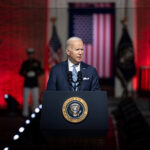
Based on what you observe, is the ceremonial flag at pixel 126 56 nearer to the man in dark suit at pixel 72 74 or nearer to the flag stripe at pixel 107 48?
the flag stripe at pixel 107 48

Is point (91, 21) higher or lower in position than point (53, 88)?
higher

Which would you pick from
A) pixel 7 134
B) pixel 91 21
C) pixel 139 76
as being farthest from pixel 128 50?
pixel 7 134

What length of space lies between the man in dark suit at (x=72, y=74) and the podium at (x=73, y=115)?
231 millimetres

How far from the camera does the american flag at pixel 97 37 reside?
8914 millimetres

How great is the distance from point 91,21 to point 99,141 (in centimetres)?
710

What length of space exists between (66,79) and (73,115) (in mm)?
362

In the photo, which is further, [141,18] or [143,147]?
[141,18]

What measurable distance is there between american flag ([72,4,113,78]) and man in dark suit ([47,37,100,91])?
6474 millimetres

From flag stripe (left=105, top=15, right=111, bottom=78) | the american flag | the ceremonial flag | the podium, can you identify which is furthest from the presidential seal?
flag stripe (left=105, top=15, right=111, bottom=78)

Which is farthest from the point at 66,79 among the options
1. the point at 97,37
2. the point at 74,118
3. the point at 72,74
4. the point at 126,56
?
the point at 97,37

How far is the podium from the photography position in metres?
2.14

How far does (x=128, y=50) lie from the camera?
8.41m

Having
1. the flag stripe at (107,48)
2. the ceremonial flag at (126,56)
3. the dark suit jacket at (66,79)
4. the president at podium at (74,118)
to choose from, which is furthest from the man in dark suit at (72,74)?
the flag stripe at (107,48)

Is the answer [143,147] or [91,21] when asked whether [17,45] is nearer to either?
[91,21]
